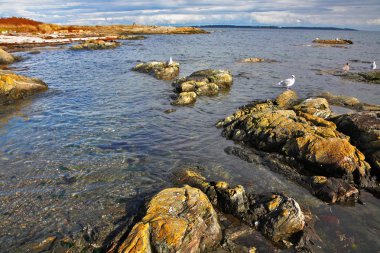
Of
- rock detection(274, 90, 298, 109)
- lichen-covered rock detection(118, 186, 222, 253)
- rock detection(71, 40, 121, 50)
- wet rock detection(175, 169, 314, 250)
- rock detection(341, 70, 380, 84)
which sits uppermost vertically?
lichen-covered rock detection(118, 186, 222, 253)

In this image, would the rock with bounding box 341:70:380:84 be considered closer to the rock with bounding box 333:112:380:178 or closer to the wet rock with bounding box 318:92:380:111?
the wet rock with bounding box 318:92:380:111

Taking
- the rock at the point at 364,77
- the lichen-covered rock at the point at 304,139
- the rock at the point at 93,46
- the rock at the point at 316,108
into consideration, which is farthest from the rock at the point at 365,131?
the rock at the point at 93,46

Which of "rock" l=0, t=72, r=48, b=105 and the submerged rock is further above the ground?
"rock" l=0, t=72, r=48, b=105

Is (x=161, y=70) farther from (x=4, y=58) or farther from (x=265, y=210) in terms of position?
(x=265, y=210)

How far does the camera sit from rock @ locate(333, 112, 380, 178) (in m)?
11.9

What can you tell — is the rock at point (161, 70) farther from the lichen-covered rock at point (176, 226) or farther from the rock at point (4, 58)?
the lichen-covered rock at point (176, 226)

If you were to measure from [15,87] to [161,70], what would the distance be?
14.2m

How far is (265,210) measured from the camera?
A: 884 centimetres

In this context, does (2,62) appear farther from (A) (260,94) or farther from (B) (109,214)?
(B) (109,214)

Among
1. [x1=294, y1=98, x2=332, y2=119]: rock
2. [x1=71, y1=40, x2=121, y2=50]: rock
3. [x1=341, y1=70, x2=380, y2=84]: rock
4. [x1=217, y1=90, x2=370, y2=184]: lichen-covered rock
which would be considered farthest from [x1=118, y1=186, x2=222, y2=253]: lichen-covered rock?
[x1=71, y1=40, x2=121, y2=50]: rock

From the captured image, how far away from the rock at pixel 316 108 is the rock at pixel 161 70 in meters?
16.1

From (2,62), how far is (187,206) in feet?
130

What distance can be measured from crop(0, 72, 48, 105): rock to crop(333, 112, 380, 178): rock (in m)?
21.9

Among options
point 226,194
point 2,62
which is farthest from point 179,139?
point 2,62
